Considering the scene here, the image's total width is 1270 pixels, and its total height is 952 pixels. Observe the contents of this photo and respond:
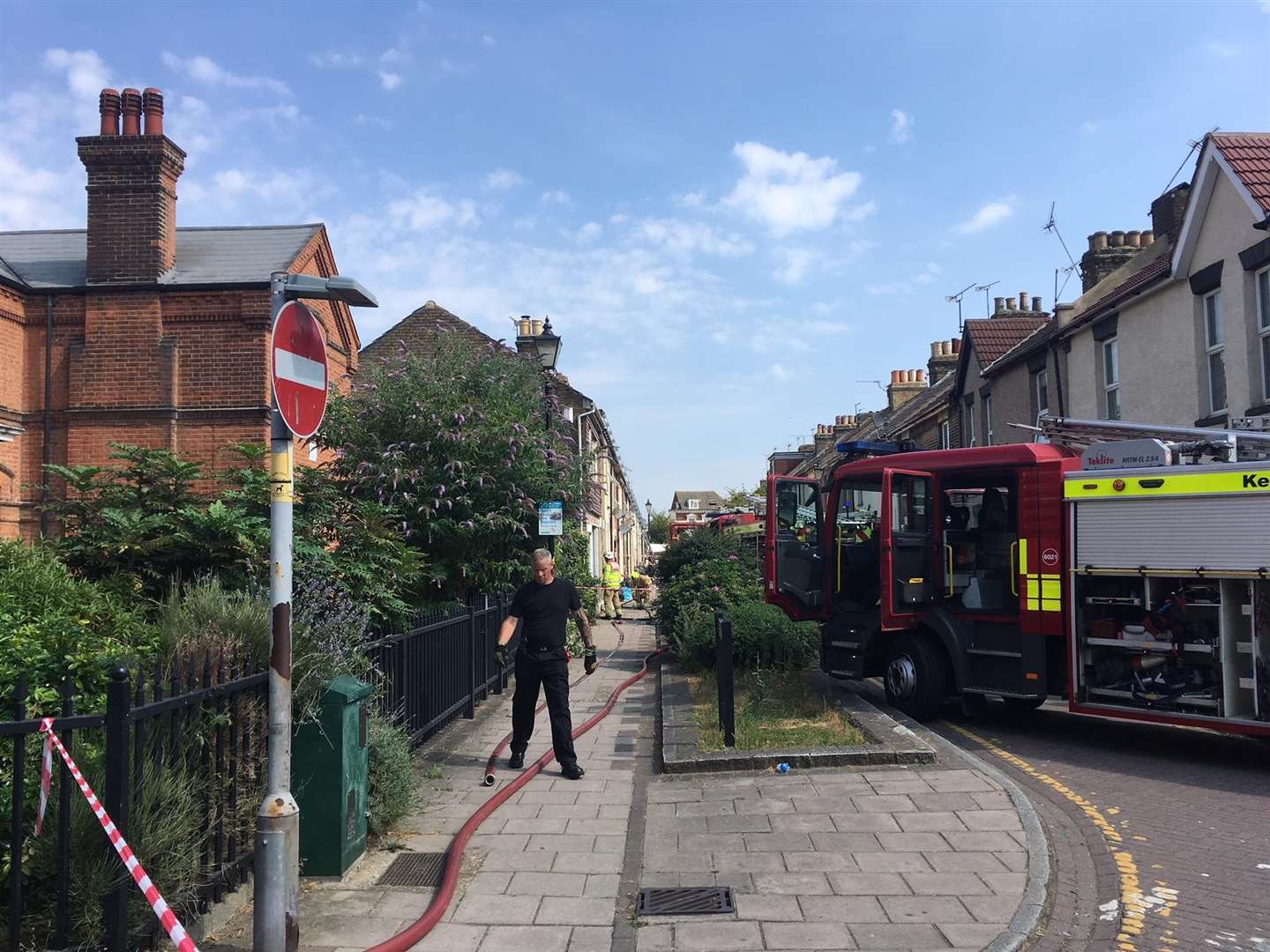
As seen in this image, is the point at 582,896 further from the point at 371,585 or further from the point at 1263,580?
the point at 1263,580

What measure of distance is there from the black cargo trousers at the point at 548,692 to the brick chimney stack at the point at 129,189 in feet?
37.9

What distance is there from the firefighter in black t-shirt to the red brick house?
30.4 feet

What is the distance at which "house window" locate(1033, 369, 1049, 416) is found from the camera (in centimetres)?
2033

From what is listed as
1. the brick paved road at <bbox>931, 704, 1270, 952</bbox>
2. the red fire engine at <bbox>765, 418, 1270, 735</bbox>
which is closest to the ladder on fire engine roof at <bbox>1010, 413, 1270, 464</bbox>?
the red fire engine at <bbox>765, 418, 1270, 735</bbox>

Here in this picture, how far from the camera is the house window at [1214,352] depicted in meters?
14.6

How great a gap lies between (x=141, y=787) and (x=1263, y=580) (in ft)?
26.1

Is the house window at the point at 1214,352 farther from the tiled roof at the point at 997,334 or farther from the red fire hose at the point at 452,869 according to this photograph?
the red fire hose at the point at 452,869

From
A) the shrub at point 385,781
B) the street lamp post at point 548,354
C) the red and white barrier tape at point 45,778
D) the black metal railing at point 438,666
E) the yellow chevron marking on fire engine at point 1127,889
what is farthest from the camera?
the street lamp post at point 548,354

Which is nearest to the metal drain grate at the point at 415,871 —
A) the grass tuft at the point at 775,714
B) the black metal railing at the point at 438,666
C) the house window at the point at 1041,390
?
the black metal railing at the point at 438,666

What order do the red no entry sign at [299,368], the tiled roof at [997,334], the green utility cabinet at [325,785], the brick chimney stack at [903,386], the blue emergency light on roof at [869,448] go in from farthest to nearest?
the brick chimney stack at [903,386] → the tiled roof at [997,334] → the blue emergency light on roof at [869,448] → the green utility cabinet at [325,785] → the red no entry sign at [299,368]

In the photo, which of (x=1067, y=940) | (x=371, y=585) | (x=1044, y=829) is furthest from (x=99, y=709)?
(x=1044, y=829)

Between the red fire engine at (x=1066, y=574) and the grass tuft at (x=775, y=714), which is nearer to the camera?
the red fire engine at (x=1066, y=574)

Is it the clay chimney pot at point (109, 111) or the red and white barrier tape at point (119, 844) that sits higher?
the clay chimney pot at point (109, 111)

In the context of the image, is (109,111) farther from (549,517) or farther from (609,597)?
(609,597)
